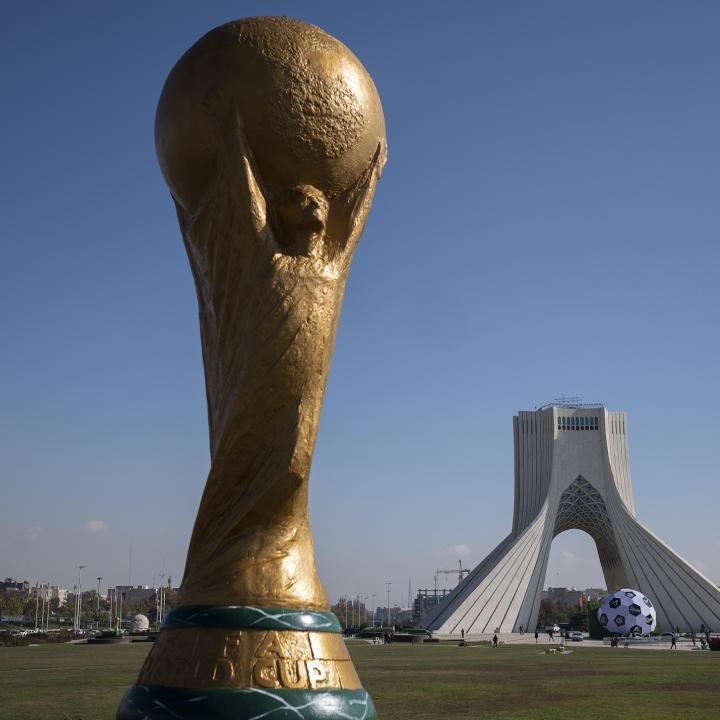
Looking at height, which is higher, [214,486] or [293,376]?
[293,376]

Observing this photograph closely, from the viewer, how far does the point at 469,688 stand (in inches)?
529

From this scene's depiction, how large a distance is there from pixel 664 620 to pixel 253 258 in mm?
39949

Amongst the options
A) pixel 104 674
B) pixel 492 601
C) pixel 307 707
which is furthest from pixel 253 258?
pixel 492 601

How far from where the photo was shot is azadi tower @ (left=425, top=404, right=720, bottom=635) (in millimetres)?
39906

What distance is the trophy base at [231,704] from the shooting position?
12.8 feet

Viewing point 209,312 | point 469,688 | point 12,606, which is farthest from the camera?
point 12,606

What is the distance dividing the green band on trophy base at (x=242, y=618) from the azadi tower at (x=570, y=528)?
35810mm

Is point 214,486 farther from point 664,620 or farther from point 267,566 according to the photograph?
point 664,620

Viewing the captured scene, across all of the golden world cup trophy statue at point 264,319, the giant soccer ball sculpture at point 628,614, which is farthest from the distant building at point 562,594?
the golden world cup trophy statue at point 264,319

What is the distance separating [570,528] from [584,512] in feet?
9.37

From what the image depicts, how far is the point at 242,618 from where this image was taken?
13.6 ft

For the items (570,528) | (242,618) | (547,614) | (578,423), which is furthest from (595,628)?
(242,618)

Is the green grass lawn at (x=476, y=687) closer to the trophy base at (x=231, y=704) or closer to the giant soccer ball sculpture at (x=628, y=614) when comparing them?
the trophy base at (x=231, y=704)

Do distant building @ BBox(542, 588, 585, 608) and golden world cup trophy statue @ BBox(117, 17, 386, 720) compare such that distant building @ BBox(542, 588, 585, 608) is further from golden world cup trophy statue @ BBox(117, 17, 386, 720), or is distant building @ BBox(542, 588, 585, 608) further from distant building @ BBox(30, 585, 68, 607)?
golden world cup trophy statue @ BBox(117, 17, 386, 720)
